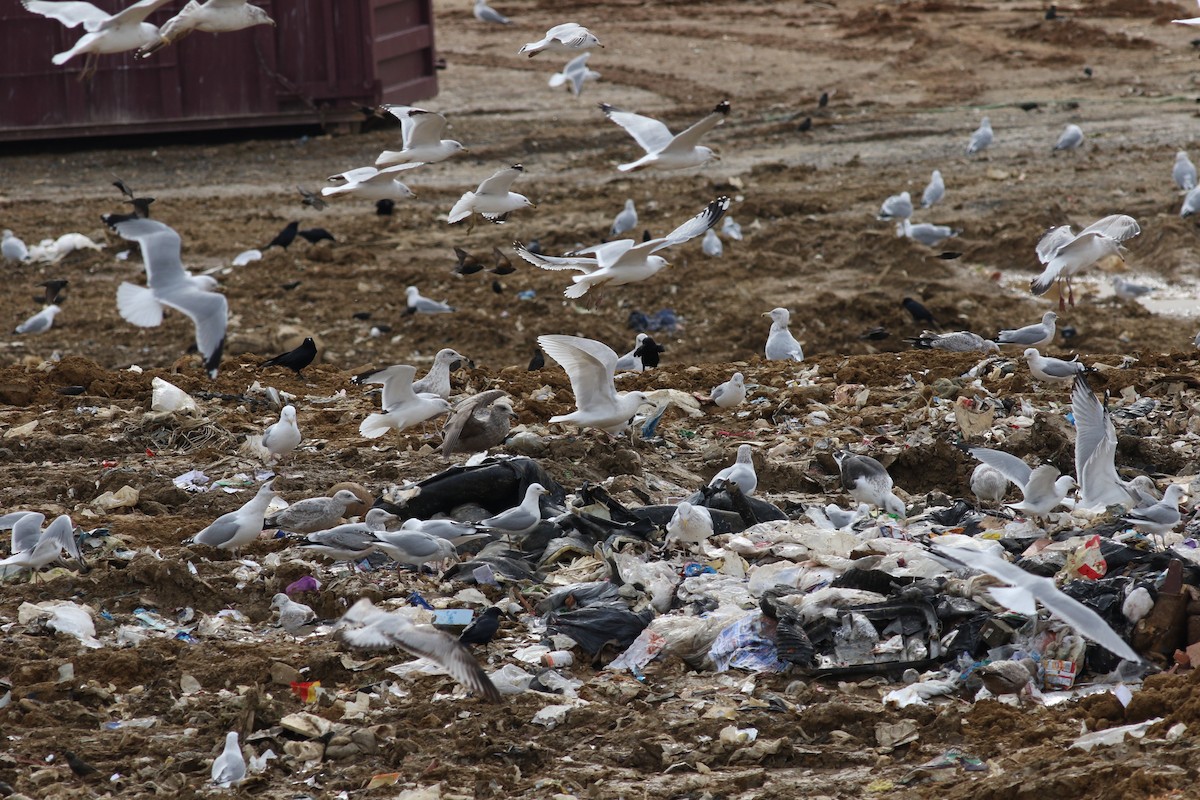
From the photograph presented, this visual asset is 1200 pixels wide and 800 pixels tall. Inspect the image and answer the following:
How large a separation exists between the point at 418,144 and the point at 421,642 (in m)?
5.03

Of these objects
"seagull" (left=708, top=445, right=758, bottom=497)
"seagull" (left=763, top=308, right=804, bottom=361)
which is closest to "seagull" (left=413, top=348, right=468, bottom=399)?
"seagull" (left=708, top=445, right=758, bottom=497)

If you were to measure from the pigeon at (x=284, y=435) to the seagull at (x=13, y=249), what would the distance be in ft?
24.0

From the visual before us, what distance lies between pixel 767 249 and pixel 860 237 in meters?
0.87

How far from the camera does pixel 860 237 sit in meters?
12.8

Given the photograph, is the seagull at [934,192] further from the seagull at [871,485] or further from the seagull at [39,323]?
the seagull at [39,323]

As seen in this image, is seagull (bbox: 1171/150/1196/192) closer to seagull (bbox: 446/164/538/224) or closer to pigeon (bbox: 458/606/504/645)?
seagull (bbox: 446/164/538/224)

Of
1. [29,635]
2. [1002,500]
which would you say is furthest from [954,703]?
[29,635]

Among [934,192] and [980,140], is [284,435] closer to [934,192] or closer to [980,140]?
[934,192]

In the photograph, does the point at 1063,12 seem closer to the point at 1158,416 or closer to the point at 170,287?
the point at 1158,416

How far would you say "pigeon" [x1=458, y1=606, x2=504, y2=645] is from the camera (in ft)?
17.1

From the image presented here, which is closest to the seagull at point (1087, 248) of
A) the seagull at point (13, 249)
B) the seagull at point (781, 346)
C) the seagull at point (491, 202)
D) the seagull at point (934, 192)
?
the seagull at point (781, 346)

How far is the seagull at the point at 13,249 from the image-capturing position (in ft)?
43.9

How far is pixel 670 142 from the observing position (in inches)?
344

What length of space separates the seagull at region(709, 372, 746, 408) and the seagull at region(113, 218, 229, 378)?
117 inches
